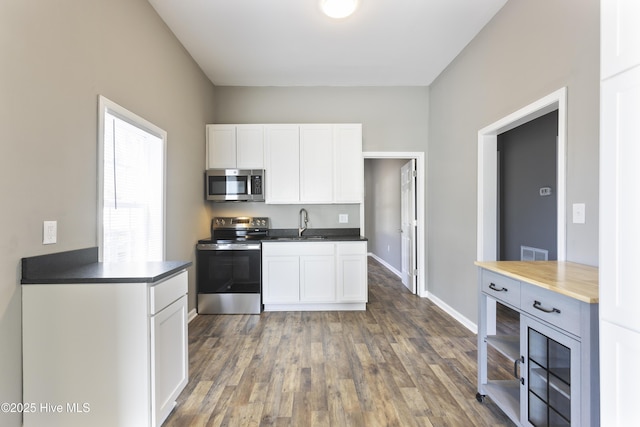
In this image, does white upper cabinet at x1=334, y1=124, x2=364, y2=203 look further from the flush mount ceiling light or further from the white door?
the flush mount ceiling light

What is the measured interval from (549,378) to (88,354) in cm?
225

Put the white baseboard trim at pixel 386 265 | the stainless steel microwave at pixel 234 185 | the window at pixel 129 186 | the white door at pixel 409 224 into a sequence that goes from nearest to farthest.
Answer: the window at pixel 129 186
the stainless steel microwave at pixel 234 185
the white door at pixel 409 224
the white baseboard trim at pixel 386 265

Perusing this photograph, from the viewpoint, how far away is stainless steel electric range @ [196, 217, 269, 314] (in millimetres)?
3502

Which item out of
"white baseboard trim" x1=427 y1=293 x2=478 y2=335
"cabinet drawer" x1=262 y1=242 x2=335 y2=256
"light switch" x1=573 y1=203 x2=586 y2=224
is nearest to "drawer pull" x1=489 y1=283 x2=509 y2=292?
"light switch" x1=573 y1=203 x2=586 y2=224

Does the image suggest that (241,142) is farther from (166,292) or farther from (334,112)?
(166,292)

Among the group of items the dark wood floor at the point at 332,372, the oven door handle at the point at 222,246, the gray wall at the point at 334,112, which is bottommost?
the dark wood floor at the point at 332,372

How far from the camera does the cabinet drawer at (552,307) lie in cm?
124

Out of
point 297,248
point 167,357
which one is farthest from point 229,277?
point 167,357

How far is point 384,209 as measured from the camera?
6832 mm

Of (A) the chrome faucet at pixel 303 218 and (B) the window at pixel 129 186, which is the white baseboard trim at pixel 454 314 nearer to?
(A) the chrome faucet at pixel 303 218

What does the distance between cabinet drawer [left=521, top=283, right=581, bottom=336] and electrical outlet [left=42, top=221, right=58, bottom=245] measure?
2.51 m

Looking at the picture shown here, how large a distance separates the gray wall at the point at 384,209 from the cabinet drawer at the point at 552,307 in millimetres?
4050

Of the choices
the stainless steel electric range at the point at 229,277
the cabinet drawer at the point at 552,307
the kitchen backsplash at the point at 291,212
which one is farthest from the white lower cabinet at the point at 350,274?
the cabinet drawer at the point at 552,307

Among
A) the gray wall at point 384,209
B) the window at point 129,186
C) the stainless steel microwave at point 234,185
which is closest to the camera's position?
the window at point 129,186
